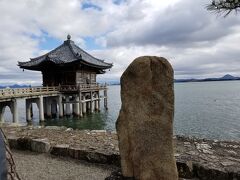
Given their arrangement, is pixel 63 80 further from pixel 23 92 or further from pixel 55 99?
pixel 23 92

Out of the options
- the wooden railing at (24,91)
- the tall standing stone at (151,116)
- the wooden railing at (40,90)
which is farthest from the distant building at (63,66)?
the tall standing stone at (151,116)

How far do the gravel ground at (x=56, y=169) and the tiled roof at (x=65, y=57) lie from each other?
71.8 ft

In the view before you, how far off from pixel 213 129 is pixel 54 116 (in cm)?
1739

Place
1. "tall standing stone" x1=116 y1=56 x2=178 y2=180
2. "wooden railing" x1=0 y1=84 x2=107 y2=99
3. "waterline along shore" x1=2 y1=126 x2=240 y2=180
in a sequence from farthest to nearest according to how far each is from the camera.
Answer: "wooden railing" x1=0 y1=84 x2=107 y2=99, "waterline along shore" x1=2 y1=126 x2=240 y2=180, "tall standing stone" x1=116 y1=56 x2=178 y2=180

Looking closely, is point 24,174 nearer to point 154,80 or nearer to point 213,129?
point 154,80

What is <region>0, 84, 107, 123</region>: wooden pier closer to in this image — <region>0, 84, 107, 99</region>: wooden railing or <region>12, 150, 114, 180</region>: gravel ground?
<region>0, 84, 107, 99</region>: wooden railing

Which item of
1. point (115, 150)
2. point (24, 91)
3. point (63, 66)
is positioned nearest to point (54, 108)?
point (63, 66)

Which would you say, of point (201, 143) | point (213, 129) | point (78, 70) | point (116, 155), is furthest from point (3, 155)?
point (78, 70)

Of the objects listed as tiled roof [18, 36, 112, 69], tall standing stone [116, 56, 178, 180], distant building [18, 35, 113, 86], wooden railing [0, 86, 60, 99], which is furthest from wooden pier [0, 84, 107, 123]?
tall standing stone [116, 56, 178, 180]

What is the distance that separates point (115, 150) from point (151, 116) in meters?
2.62

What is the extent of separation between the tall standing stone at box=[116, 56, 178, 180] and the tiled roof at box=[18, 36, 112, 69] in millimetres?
24128

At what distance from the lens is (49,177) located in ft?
19.6

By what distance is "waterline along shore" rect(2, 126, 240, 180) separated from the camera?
565 cm

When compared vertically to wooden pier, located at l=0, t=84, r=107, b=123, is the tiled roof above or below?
above
